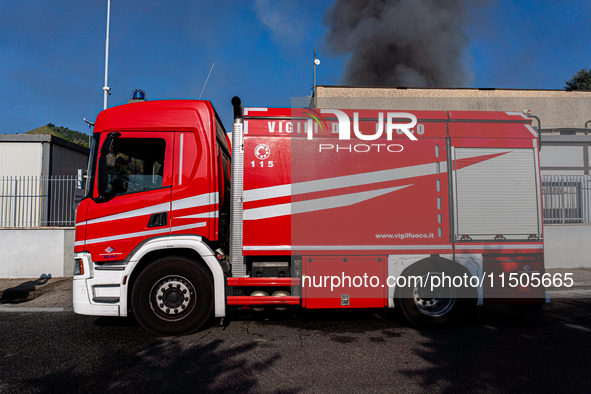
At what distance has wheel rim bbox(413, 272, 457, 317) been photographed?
4645 mm

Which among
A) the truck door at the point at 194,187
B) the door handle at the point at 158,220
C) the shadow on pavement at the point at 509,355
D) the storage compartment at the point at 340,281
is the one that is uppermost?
the truck door at the point at 194,187

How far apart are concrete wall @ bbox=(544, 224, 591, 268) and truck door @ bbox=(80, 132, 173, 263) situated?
31.1 feet

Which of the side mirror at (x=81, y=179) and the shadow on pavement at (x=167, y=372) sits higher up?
the side mirror at (x=81, y=179)

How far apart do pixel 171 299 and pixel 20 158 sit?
862cm

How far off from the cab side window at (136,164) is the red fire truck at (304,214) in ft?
0.05

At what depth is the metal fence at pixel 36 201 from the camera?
903cm

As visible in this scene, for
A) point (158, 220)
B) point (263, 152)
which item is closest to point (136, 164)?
point (158, 220)

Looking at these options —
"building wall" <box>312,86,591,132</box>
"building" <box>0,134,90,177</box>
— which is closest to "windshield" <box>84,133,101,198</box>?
"building" <box>0,134,90,177</box>

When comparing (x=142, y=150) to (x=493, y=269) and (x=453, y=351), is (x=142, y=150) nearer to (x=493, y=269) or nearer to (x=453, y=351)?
(x=453, y=351)

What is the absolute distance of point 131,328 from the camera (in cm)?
481

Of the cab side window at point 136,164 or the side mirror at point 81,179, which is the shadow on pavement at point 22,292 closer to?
the side mirror at point 81,179

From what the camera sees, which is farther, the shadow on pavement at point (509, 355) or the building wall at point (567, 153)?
the building wall at point (567, 153)

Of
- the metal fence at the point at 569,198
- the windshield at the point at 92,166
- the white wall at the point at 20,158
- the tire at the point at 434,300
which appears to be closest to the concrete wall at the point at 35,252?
the white wall at the point at 20,158

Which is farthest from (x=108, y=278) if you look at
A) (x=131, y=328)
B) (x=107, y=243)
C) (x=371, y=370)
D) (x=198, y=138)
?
(x=371, y=370)
